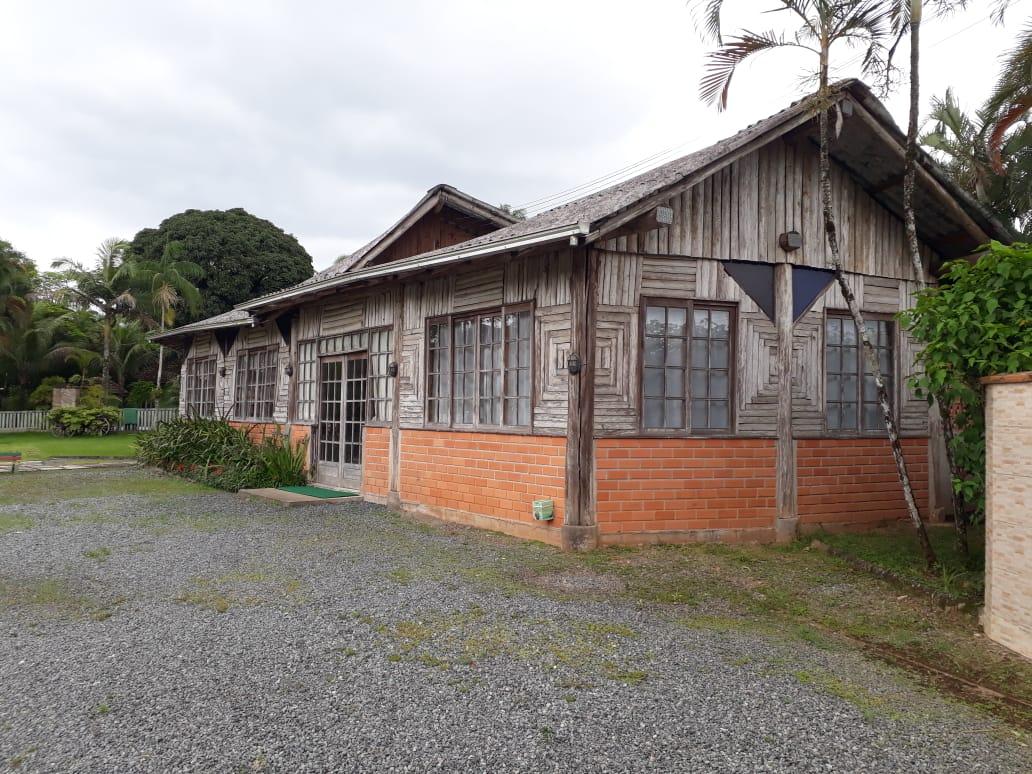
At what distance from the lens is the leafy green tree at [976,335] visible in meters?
4.62

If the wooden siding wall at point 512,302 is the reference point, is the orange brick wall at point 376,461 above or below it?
below

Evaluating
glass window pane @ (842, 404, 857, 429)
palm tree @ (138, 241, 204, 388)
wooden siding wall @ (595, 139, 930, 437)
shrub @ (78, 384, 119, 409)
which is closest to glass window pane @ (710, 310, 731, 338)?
wooden siding wall @ (595, 139, 930, 437)

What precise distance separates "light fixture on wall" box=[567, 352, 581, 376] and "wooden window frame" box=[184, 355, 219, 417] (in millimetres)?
10870

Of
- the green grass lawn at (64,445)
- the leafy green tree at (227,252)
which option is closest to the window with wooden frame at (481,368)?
the green grass lawn at (64,445)

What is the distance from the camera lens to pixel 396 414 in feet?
31.5

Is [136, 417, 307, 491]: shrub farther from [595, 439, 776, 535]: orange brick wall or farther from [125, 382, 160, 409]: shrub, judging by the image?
[125, 382, 160, 409]: shrub

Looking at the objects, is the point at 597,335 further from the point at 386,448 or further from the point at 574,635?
the point at 386,448

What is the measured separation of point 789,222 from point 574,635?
5.47 metres

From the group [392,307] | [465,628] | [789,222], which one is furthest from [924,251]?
[465,628]

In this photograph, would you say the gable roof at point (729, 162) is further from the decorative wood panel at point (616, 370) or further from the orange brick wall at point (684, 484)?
the orange brick wall at point (684, 484)

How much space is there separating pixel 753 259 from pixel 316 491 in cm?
703

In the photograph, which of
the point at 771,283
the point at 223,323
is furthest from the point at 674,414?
the point at 223,323

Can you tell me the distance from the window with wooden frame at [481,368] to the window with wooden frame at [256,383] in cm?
523

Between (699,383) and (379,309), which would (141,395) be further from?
(699,383)
